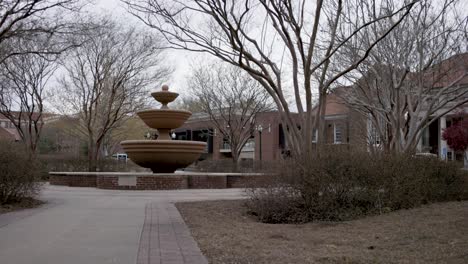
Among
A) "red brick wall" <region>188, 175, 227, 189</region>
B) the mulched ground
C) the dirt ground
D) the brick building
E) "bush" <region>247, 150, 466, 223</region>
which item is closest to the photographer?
the dirt ground

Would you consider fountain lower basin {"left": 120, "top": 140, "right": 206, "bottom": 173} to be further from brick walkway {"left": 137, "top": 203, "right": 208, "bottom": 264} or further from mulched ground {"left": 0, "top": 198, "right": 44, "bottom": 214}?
brick walkway {"left": 137, "top": 203, "right": 208, "bottom": 264}

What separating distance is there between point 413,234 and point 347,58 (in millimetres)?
12260

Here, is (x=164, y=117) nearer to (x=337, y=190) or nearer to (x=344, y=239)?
(x=337, y=190)

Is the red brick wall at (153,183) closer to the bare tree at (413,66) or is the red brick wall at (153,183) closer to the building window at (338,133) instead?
the bare tree at (413,66)

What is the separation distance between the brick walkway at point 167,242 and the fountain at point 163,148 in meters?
9.32

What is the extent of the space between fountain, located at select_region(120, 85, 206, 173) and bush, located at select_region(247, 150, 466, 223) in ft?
32.0

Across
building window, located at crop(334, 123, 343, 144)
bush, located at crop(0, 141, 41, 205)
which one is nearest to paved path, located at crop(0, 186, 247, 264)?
bush, located at crop(0, 141, 41, 205)

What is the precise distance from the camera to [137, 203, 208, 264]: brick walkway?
6793 millimetres

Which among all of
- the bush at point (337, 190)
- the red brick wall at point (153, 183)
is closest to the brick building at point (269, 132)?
the red brick wall at point (153, 183)

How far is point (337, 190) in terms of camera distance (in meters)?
10.9

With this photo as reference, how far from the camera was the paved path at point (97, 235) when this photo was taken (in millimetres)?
6996

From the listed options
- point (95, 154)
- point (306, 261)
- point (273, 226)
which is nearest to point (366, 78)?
point (273, 226)

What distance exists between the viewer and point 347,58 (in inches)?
773

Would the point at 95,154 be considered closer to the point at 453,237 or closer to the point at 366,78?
the point at 366,78
